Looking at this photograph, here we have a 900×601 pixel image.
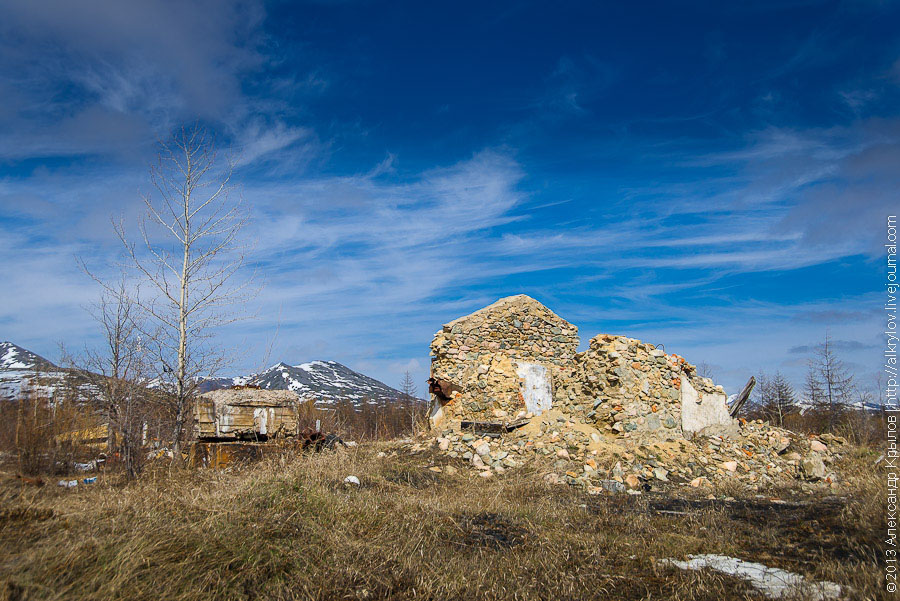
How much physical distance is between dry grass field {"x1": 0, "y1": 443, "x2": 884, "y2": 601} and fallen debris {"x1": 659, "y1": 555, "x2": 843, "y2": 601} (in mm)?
120

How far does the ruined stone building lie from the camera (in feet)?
39.5

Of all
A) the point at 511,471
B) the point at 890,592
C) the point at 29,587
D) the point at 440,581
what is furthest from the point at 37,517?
the point at 511,471

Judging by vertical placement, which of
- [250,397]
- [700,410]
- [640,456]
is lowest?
[640,456]

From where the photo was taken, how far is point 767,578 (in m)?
3.90

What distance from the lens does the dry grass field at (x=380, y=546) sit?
10.7 feet

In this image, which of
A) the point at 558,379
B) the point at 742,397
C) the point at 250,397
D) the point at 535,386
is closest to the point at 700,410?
the point at 742,397

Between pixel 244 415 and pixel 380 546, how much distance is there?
20.8 ft

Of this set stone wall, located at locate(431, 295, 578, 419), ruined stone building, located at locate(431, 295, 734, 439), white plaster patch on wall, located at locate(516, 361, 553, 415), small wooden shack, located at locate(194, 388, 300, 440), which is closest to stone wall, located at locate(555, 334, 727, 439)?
ruined stone building, located at locate(431, 295, 734, 439)

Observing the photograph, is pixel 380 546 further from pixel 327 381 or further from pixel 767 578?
pixel 327 381

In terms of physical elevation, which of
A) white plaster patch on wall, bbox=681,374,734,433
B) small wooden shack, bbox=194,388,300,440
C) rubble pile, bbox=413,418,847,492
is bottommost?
rubble pile, bbox=413,418,847,492

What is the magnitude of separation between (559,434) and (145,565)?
31.8ft

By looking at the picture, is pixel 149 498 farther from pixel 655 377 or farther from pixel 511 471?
pixel 655 377

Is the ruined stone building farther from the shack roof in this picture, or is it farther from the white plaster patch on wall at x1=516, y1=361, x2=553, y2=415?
the shack roof

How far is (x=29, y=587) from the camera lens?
9.16ft
